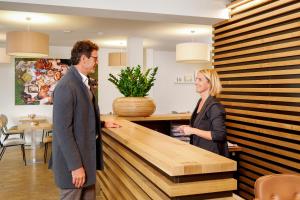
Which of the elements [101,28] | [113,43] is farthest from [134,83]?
[113,43]

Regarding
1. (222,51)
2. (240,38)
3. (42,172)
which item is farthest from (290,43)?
(42,172)

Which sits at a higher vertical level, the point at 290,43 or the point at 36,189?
the point at 290,43

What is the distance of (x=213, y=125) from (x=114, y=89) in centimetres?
780

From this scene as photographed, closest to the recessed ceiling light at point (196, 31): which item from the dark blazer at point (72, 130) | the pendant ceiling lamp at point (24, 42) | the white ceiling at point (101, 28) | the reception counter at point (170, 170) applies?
the white ceiling at point (101, 28)

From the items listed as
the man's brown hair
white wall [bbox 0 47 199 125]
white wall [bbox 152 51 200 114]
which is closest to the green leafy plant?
the man's brown hair

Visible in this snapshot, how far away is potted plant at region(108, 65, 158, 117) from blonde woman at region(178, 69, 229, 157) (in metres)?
1.06

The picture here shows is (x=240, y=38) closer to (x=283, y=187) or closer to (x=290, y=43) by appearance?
(x=290, y=43)

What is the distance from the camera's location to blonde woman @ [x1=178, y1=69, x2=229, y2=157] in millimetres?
2629

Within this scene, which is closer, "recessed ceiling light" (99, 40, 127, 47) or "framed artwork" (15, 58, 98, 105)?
"recessed ceiling light" (99, 40, 127, 47)

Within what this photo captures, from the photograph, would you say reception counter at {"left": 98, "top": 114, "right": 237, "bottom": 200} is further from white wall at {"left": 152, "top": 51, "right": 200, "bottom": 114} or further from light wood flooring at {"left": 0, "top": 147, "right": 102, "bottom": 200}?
white wall at {"left": 152, "top": 51, "right": 200, "bottom": 114}

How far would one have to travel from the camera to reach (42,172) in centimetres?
609

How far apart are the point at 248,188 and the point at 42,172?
388cm

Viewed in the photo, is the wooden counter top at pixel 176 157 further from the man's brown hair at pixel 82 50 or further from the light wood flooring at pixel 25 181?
the light wood flooring at pixel 25 181

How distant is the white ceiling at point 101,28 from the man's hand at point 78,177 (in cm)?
338
